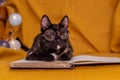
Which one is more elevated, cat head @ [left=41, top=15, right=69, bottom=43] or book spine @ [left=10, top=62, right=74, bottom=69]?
cat head @ [left=41, top=15, right=69, bottom=43]

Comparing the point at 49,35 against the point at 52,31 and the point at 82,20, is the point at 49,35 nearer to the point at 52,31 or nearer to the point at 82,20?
the point at 52,31

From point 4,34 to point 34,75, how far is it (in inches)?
32.0

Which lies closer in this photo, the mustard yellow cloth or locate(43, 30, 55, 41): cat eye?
locate(43, 30, 55, 41): cat eye

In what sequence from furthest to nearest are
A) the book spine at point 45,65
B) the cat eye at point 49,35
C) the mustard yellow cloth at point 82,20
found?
the mustard yellow cloth at point 82,20
the cat eye at point 49,35
the book spine at point 45,65

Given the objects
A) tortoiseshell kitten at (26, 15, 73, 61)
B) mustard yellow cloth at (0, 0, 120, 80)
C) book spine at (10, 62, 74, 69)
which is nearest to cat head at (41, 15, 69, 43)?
tortoiseshell kitten at (26, 15, 73, 61)

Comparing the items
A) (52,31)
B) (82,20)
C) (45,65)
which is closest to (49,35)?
(52,31)

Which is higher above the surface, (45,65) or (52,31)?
(52,31)

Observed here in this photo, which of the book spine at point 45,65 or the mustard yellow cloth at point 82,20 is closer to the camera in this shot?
the book spine at point 45,65

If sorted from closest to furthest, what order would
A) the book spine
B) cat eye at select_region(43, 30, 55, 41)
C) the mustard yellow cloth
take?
the book spine → cat eye at select_region(43, 30, 55, 41) → the mustard yellow cloth

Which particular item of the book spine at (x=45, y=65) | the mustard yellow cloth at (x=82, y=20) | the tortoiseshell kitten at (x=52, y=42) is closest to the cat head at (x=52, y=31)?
the tortoiseshell kitten at (x=52, y=42)

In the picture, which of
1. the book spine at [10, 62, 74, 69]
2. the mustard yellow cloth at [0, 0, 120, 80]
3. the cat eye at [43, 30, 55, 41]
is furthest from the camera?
the mustard yellow cloth at [0, 0, 120, 80]

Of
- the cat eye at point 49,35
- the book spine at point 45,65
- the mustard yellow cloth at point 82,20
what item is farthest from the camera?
the mustard yellow cloth at point 82,20

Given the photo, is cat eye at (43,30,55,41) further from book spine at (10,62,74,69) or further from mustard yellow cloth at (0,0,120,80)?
mustard yellow cloth at (0,0,120,80)

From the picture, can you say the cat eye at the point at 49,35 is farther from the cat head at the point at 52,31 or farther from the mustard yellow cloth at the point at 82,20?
the mustard yellow cloth at the point at 82,20
